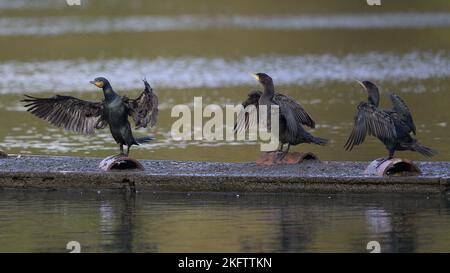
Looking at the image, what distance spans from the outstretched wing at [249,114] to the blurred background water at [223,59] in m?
2.25

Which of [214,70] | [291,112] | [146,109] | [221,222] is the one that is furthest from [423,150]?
[214,70]

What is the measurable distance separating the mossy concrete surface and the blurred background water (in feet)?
8.14

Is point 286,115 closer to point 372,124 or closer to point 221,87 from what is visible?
point 372,124

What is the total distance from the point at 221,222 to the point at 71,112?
2.88 m

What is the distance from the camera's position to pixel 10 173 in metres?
13.6

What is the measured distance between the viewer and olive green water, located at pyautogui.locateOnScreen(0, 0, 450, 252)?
11.3m

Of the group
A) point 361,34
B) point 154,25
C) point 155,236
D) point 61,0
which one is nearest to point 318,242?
point 155,236

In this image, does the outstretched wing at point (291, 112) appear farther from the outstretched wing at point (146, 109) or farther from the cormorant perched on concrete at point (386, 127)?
the outstretched wing at point (146, 109)

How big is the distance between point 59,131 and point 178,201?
23.0 ft

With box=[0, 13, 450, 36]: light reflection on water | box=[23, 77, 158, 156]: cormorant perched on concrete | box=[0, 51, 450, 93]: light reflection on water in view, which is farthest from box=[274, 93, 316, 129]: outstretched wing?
box=[0, 13, 450, 36]: light reflection on water

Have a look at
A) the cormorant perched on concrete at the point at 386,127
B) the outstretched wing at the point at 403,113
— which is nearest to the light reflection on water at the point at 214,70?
the outstretched wing at the point at 403,113

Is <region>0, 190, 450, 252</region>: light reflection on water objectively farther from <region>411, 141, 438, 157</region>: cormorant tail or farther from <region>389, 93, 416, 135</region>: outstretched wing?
<region>389, 93, 416, 135</region>: outstretched wing

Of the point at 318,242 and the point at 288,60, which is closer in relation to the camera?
the point at 318,242

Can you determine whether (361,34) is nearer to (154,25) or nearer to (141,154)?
(154,25)
